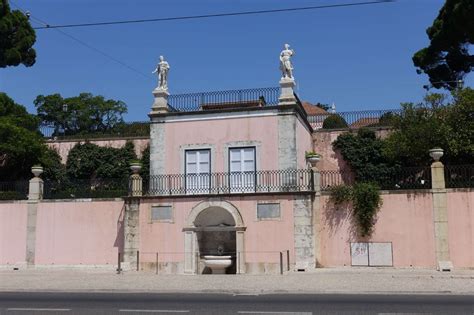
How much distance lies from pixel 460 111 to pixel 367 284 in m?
12.2

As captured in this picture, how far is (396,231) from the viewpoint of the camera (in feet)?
70.6

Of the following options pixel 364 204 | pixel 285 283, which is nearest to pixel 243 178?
pixel 364 204

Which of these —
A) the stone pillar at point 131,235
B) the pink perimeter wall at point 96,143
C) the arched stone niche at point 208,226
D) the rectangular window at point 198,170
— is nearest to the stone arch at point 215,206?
the arched stone niche at point 208,226

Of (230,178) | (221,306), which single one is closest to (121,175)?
(230,178)

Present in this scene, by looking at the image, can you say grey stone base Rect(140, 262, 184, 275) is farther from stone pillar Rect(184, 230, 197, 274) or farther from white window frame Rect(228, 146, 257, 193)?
white window frame Rect(228, 146, 257, 193)

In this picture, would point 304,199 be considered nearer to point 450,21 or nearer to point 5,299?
point 5,299

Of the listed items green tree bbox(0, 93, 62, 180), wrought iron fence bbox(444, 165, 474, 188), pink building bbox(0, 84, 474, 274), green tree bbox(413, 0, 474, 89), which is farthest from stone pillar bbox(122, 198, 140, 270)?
green tree bbox(413, 0, 474, 89)

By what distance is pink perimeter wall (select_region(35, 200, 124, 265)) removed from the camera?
80.1 ft

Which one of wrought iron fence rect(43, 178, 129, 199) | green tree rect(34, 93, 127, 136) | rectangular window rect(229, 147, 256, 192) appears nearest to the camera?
rectangular window rect(229, 147, 256, 192)

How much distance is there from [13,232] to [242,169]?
430 inches

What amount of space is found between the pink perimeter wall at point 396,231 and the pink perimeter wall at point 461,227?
2.35 ft

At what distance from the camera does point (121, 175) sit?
3238cm

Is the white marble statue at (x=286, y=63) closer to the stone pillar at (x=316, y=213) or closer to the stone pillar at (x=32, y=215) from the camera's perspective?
the stone pillar at (x=316, y=213)

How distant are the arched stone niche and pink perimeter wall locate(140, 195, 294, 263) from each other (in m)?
0.19
